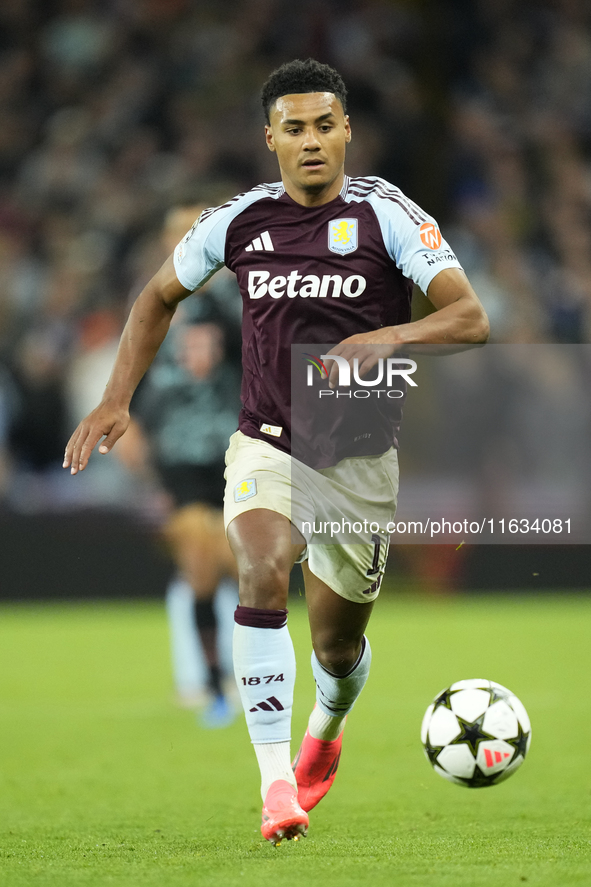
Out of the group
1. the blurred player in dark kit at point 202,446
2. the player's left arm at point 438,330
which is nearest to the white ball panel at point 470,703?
the player's left arm at point 438,330

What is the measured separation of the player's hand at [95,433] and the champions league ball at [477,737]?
4.76ft

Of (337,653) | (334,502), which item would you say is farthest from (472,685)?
(334,502)

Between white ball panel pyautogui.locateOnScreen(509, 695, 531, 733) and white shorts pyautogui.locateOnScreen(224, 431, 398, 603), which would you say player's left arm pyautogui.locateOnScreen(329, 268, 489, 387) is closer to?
white shorts pyautogui.locateOnScreen(224, 431, 398, 603)

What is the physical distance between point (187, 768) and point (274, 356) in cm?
207

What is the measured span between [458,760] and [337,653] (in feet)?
1.76

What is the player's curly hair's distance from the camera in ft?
13.8

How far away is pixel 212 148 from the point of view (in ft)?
44.7

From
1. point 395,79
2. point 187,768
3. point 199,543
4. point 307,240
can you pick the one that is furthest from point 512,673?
point 395,79

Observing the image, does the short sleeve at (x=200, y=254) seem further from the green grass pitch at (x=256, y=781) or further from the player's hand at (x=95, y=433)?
the green grass pitch at (x=256, y=781)

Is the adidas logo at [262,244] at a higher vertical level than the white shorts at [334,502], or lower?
higher

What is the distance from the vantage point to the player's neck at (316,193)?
426cm

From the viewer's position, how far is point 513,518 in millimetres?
10156

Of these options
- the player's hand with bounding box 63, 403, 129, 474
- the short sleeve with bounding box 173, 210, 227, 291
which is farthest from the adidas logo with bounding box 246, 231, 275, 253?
the player's hand with bounding box 63, 403, 129, 474

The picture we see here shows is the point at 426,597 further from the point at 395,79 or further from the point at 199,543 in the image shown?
the point at 395,79
